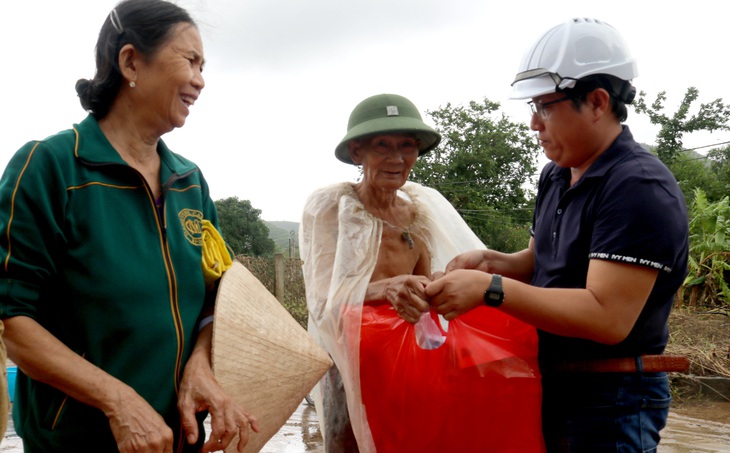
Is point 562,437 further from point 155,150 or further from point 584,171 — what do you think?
point 155,150

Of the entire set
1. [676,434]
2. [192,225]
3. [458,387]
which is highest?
[192,225]

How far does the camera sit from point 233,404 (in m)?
1.47

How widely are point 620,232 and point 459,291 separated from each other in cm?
45

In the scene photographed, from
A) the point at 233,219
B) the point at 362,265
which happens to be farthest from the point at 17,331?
the point at 233,219

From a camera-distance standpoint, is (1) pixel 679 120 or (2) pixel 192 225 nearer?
(2) pixel 192 225

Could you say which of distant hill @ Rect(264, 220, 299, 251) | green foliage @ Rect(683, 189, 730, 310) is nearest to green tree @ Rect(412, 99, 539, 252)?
green foliage @ Rect(683, 189, 730, 310)

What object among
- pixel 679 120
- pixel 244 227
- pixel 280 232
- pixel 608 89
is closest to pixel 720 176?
pixel 679 120

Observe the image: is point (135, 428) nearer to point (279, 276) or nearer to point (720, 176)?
point (279, 276)

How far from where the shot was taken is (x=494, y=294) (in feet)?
5.52

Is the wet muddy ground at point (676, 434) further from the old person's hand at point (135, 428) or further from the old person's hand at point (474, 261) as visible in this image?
the old person's hand at point (135, 428)

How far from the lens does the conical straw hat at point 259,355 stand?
1.51 m

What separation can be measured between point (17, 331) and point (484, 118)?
2820cm

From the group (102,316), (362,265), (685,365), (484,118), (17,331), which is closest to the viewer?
(17,331)

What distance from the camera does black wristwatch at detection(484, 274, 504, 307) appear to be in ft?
5.51
